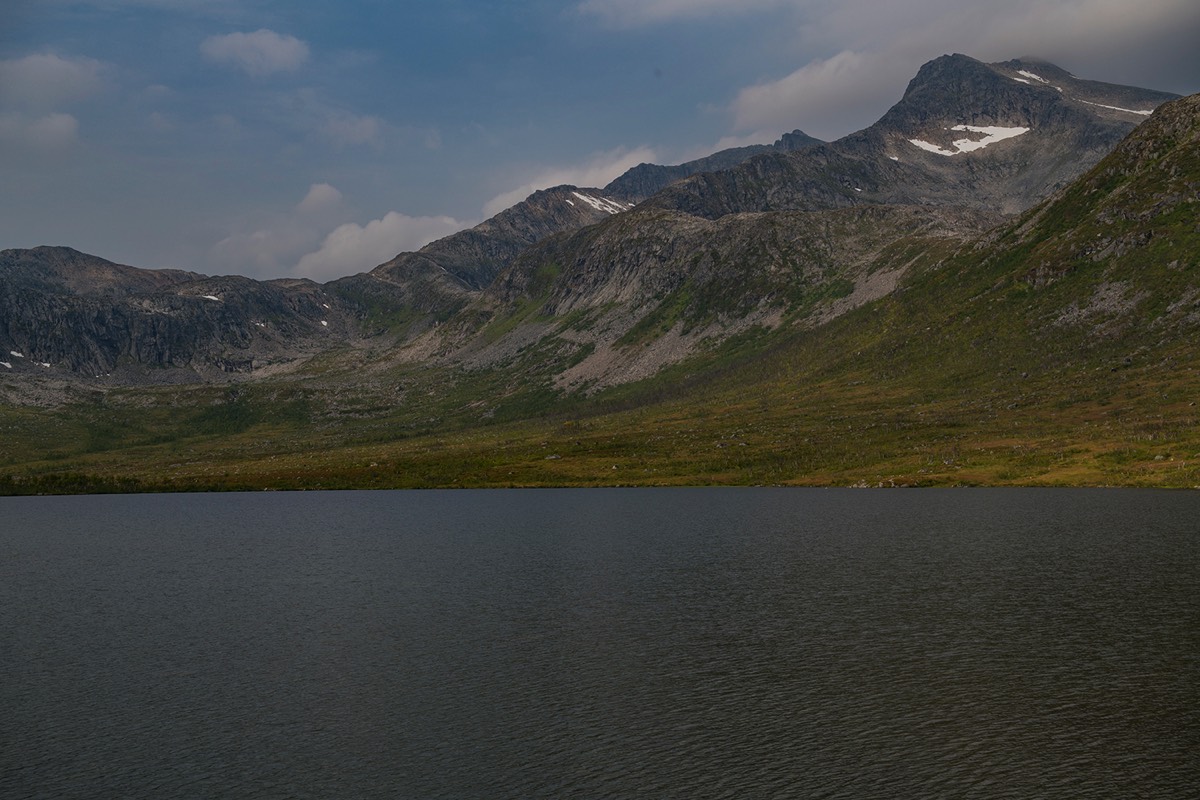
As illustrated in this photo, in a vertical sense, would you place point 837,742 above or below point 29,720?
below

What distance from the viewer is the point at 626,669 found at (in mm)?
52094

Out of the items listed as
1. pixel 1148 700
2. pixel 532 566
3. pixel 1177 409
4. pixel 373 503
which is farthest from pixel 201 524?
pixel 1177 409

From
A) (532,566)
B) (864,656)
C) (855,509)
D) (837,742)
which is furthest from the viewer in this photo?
(855,509)

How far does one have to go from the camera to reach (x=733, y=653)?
5478cm

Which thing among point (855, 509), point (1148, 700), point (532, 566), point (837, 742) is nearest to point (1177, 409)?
point (855, 509)

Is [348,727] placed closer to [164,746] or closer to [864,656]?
[164,746]

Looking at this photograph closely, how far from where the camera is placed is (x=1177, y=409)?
184 metres

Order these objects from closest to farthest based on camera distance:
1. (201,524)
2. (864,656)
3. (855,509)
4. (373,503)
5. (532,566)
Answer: (864,656)
(532,566)
(855,509)
(201,524)
(373,503)

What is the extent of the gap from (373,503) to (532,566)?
324 feet

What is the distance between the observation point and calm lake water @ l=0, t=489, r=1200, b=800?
36969 millimetres

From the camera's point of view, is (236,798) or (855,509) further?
(855,509)

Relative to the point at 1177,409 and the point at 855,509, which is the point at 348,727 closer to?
the point at 855,509

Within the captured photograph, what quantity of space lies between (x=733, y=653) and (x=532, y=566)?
40.8 meters

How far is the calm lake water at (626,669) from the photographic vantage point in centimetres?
3697
